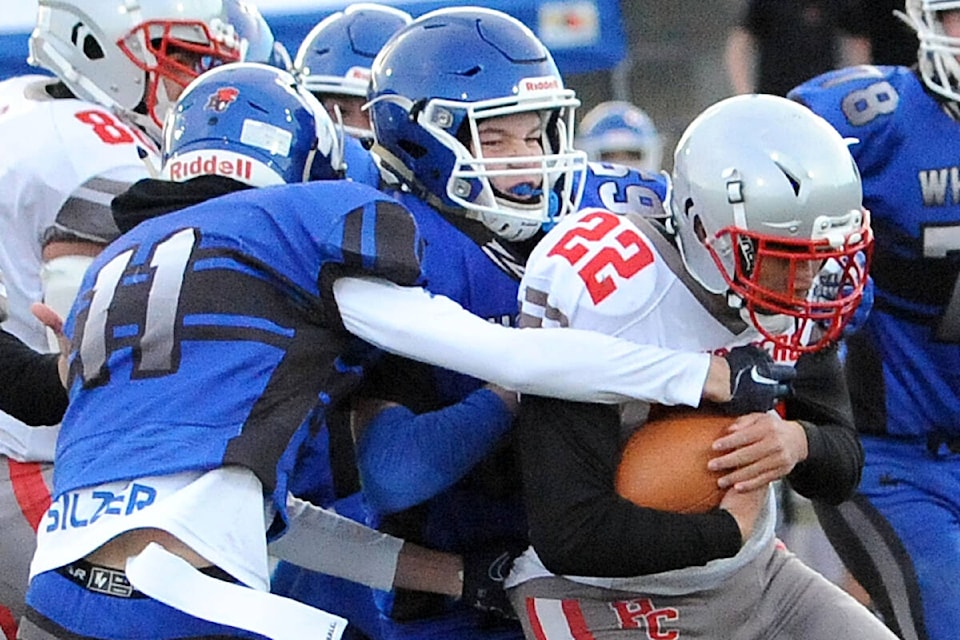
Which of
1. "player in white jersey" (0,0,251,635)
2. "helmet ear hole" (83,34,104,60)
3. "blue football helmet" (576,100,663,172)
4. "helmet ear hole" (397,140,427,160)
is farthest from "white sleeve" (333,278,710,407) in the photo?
"blue football helmet" (576,100,663,172)

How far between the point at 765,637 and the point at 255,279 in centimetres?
100

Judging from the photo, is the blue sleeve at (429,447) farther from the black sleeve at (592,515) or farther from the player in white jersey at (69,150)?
the player in white jersey at (69,150)

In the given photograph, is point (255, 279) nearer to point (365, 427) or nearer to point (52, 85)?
point (365, 427)

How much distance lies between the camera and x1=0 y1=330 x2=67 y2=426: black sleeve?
308 cm

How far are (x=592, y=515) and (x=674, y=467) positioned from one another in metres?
0.15

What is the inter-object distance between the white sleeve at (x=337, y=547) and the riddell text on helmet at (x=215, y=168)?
58cm

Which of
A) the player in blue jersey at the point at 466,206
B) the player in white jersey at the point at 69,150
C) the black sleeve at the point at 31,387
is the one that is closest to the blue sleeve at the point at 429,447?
the player in blue jersey at the point at 466,206

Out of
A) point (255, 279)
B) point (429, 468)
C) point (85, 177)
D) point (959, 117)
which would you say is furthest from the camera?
point (959, 117)

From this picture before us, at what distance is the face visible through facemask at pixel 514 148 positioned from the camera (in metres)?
3.03

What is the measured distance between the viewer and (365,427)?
9.36 feet

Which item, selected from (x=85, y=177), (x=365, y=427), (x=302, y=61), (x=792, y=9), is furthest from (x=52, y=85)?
(x=792, y=9)

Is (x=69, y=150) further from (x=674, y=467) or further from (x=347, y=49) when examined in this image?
(x=674, y=467)

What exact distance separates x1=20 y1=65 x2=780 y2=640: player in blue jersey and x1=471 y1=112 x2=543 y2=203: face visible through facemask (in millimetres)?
445

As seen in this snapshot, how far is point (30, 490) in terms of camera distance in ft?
11.1
